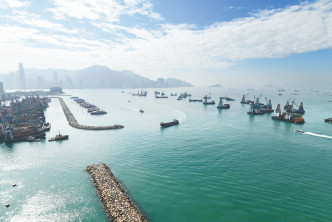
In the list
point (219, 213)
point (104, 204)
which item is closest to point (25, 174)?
point (104, 204)

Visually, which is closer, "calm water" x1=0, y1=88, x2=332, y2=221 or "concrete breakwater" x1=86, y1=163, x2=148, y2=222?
"concrete breakwater" x1=86, y1=163, x2=148, y2=222

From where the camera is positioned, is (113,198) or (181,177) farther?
(181,177)

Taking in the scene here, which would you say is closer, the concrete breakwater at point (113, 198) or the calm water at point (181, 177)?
the concrete breakwater at point (113, 198)

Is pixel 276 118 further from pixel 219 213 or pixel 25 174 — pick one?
pixel 25 174

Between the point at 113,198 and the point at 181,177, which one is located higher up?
the point at 181,177
